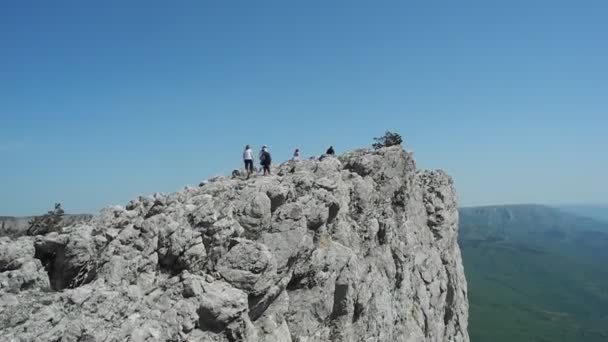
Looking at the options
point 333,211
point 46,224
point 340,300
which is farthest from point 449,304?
point 46,224

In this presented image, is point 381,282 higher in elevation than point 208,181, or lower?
lower

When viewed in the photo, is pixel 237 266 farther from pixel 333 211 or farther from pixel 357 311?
pixel 357 311

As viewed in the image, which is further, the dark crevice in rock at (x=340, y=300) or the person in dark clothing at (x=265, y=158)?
the person in dark clothing at (x=265, y=158)

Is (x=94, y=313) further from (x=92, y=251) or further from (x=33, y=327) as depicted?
(x=92, y=251)

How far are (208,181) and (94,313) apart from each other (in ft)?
59.9

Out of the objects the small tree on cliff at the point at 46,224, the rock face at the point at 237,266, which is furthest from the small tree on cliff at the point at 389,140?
the small tree on cliff at the point at 46,224

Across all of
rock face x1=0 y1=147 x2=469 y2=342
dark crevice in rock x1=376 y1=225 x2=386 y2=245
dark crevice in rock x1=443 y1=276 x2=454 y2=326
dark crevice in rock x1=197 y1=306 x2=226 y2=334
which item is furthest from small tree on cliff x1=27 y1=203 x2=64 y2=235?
dark crevice in rock x1=443 y1=276 x2=454 y2=326

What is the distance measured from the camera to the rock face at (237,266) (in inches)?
814

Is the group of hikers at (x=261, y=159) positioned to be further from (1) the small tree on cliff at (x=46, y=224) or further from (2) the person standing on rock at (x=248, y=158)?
(1) the small tree on cliff at (x=46, y=224)

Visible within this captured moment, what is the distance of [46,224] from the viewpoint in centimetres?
3409

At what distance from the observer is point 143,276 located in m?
23.5

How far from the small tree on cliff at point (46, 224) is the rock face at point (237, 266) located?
7739mm

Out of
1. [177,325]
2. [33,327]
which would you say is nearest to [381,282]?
[177,325]

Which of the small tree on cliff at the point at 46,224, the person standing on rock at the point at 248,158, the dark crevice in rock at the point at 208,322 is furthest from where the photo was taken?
the person standing on rock at the point at 248,158
